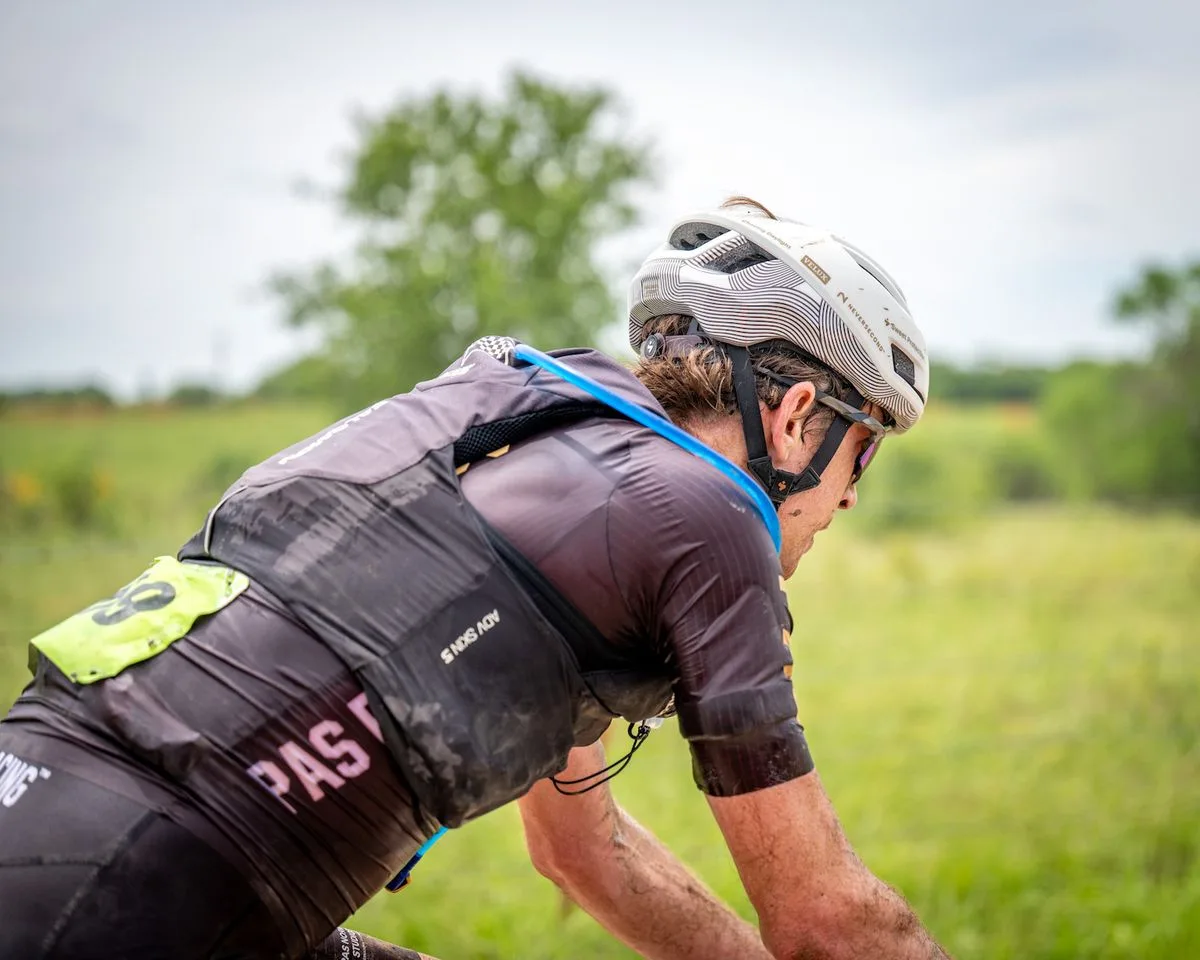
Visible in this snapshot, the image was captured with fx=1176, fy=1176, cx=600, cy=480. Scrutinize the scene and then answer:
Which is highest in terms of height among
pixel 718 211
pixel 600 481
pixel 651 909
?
pixel 718 211

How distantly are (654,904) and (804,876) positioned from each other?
2.68 feet

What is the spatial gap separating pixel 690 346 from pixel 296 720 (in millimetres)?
1058

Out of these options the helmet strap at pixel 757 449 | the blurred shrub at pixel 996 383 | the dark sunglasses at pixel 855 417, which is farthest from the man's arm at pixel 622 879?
the blurred shrub at pixel 996 383

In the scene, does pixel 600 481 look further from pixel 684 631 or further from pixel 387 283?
pixel 387 283

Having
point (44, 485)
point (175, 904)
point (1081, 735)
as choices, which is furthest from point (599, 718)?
point (44, 485)

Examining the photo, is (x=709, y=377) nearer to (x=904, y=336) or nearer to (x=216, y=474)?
(x=904, y=336)

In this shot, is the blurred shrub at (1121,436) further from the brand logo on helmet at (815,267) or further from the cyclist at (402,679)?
the cyclist at (402,679)

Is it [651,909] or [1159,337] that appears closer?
[651,909]

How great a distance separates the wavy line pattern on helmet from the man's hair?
0.09ft

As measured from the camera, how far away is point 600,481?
1783 mm

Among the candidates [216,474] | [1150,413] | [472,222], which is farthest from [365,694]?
[1150,413]

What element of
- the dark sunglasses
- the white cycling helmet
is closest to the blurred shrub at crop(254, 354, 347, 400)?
the white cycling helmet

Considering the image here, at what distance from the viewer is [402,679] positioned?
170 cm

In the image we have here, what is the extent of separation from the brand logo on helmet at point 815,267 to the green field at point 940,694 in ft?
12.8
